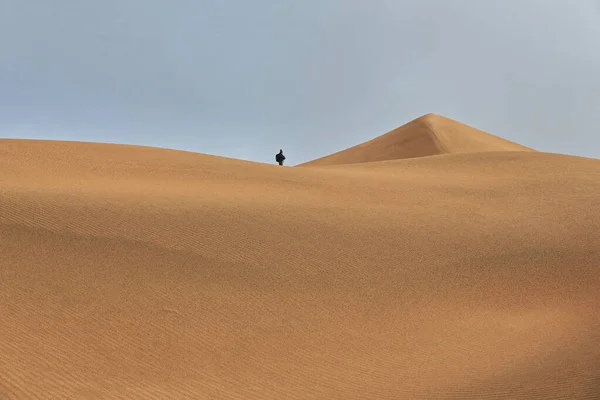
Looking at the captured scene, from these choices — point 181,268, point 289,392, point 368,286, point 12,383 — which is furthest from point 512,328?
point 12,383

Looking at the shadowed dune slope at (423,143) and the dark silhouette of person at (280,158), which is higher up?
the shadowed dune slope at (423,143)

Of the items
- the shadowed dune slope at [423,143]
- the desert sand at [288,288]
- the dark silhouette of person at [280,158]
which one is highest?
the shadowed dune slope at [423,143]

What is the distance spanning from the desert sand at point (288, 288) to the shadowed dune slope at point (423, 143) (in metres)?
29.4

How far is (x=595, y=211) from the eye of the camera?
16000mm

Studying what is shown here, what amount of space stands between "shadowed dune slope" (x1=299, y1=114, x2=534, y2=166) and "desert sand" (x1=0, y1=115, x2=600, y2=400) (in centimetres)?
2938

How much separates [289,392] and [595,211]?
11409mm

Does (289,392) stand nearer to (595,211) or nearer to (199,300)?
(199,300)

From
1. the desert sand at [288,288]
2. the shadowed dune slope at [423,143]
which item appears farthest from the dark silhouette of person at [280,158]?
the shadowed dune slope at [423,143]

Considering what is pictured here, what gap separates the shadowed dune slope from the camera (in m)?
48.2

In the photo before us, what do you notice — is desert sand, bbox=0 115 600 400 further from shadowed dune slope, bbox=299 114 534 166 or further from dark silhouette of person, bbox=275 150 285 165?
shadowed dune slope, bbox=299 114 534 166

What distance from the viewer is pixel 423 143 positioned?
48875 millimetres

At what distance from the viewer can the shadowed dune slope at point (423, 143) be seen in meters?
48.2

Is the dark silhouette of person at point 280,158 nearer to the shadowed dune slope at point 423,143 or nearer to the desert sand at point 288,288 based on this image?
the desert sand at point 288,288

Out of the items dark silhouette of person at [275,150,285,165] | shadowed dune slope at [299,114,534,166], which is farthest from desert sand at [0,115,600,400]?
shadowed dune slope at [299,114,534,166]
